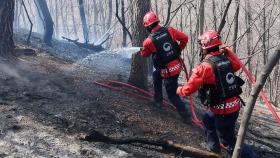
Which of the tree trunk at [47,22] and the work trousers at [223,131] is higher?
the tree trunk at [47,22]

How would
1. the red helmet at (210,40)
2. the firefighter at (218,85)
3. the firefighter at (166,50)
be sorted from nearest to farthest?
the firefighter at (218,85), the red helmet at (210,40), the firefighter at (166,50)

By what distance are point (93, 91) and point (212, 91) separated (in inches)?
123

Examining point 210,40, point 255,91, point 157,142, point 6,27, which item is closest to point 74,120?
point 157,142

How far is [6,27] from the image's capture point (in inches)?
339

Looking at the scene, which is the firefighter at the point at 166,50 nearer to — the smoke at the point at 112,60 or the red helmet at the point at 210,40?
the red helmet at the point at 210,40

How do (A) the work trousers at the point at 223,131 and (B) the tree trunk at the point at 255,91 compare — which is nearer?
(B) the tree trunk at the point at 255,91

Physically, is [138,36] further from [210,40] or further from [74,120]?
[210,40]

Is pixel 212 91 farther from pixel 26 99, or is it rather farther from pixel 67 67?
pixel 67 67

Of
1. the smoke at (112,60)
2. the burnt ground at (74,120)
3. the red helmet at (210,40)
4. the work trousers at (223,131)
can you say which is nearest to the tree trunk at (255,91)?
the work trousers at (223,131)

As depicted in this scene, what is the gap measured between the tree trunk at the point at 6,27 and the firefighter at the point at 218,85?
550cm

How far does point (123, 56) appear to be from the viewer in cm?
1358

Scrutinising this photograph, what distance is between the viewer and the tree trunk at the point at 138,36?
724 centimetres

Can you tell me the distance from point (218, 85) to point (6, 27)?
6113 millimetres

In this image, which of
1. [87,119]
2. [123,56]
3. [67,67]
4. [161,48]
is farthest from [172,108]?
[123,56]
